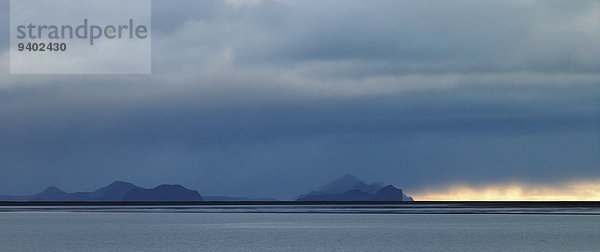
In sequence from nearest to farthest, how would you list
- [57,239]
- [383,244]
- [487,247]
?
1. [487,247]
2. [383,244]
3. [57,239]

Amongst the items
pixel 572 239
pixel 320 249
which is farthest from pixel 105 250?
pixel 572 239

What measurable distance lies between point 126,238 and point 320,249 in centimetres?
2752

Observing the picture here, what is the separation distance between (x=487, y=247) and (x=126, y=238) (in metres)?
39.6

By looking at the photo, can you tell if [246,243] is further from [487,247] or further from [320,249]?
[487,247]

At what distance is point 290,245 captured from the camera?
8025 cm

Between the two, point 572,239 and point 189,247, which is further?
point 572,239

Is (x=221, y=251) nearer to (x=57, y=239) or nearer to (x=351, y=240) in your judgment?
(x=351, y=240)

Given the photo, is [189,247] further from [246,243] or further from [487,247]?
[487,247]

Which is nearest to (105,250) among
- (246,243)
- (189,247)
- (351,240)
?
(189,247)

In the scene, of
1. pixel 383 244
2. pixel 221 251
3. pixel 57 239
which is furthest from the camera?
pixel 57 239

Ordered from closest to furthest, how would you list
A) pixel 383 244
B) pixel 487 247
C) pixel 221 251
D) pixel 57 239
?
pixel 221 251
pixel 487 247
pixel 383 244
pixel 57 239

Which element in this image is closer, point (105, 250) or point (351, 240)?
point (105, 250)

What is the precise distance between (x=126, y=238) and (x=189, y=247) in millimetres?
17699

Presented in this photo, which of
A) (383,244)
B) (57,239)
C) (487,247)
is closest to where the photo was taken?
(487,247)
